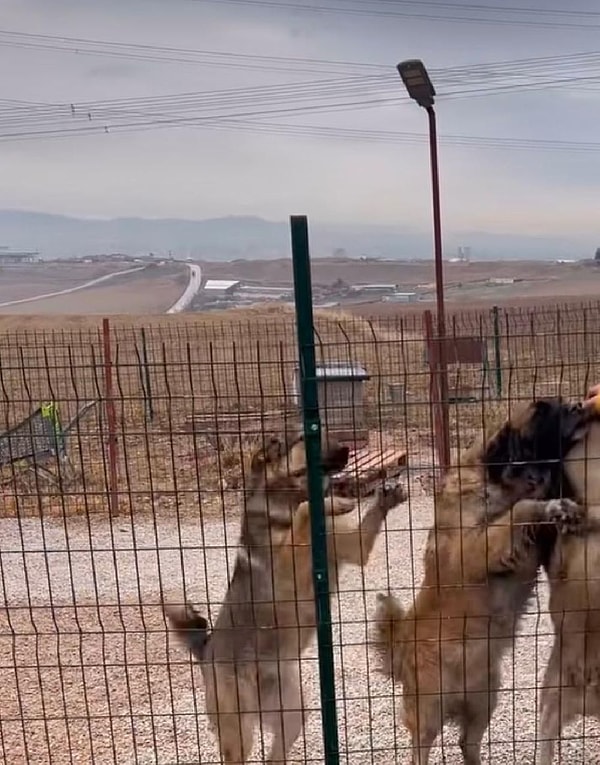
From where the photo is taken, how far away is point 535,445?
189 inches

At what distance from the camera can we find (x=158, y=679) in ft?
20.6

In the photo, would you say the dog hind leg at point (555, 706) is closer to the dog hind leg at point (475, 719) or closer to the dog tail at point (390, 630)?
the dog hind leg at point (475, 719)

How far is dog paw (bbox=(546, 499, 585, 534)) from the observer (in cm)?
432

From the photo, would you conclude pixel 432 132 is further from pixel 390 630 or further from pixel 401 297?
pixel 401 297

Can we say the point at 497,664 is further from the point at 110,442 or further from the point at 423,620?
the point at 110,442

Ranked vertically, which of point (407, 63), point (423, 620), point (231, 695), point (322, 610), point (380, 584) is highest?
point (407, 63)

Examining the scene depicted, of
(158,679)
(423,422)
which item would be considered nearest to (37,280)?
(423,422)

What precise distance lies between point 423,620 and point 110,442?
6.17 m

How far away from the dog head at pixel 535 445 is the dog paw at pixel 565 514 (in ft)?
0.59

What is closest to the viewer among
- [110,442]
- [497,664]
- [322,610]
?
[322,610]

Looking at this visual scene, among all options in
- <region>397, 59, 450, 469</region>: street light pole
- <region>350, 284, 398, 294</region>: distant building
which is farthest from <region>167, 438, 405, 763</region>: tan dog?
<region>350, 284, 398, 294</region>: distant building

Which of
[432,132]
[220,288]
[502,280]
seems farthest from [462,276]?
[432,132]

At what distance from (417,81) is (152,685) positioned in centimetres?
756

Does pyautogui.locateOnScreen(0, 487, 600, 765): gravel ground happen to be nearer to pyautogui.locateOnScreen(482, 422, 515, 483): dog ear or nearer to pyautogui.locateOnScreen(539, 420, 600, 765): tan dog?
pyautogui.locateOnScreen(539, 420, 600, 765): tan dog
